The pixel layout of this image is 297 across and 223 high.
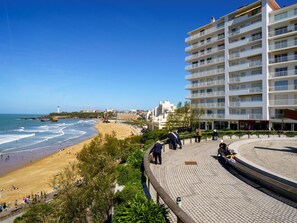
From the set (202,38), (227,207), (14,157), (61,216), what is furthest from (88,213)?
(202,38)

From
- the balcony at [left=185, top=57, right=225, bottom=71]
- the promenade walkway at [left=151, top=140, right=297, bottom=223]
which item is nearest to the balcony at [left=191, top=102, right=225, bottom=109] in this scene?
the balcony at [left=185, top=57, right=225, bottom=71]

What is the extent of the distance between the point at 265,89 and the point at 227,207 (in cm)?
3550

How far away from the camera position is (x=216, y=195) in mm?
8383

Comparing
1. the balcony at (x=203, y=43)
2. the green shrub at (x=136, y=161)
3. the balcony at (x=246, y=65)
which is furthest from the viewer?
the balcony at (x=203, y=43)

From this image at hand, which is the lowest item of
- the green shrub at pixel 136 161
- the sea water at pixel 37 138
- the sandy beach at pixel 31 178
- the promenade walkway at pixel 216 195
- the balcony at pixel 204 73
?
the sandy beach at pixel 31 178

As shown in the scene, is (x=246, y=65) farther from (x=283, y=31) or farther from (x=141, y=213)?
(x=141, y=213)

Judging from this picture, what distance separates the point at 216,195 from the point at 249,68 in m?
37.2

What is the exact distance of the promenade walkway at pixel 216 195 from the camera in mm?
6762

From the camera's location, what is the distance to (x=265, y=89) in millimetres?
37594

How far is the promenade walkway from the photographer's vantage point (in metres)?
6.76

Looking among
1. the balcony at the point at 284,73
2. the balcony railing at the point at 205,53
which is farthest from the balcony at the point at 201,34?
the balcony at the point at 284,73

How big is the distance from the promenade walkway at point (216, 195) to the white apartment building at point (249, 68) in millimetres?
29553

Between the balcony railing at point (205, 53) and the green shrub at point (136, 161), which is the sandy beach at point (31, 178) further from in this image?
the balcony railing at point (205, 53)

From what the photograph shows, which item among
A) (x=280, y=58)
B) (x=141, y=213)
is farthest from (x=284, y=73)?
(x=141, y=213)
